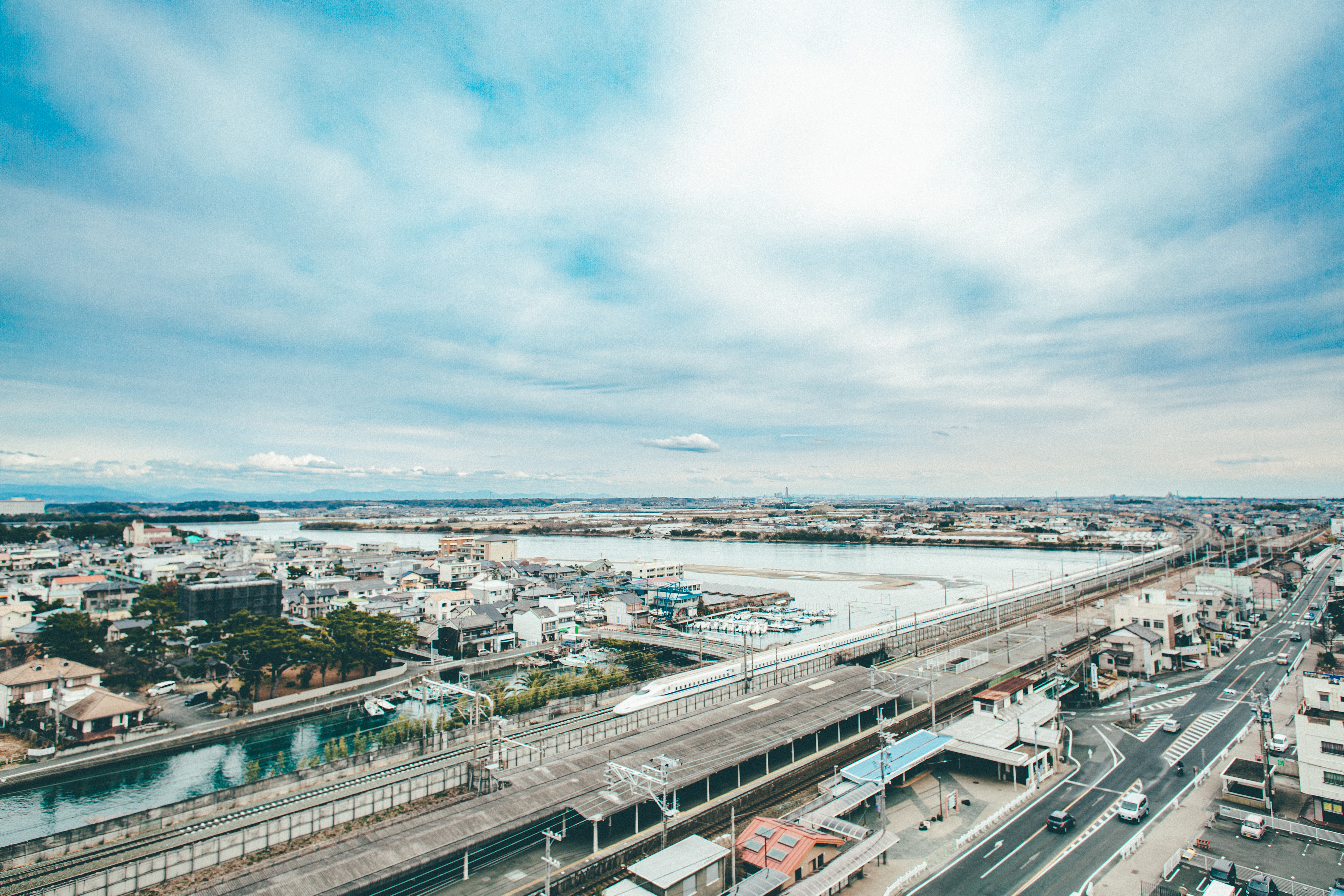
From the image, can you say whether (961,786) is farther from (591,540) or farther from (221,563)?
(591,540)

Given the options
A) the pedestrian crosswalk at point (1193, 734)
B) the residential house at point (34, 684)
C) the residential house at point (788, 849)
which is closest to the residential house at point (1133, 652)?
the pedestrian crosswalk at point (1193, 734)

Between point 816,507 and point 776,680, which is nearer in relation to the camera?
point 776,680

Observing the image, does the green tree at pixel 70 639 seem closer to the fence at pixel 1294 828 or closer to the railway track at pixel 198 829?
the railway track at pixel 198 829

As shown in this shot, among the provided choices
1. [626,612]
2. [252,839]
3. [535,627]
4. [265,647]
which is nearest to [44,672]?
[265,647]

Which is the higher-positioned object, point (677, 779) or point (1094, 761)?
point (677, 779)

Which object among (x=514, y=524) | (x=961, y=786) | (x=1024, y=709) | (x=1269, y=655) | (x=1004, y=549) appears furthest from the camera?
(x=514, y=524)

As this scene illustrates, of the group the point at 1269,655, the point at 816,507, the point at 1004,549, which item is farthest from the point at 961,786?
the point at 816,507
